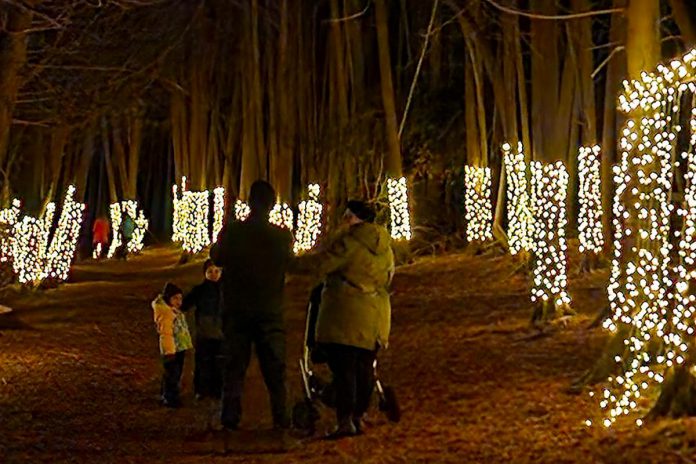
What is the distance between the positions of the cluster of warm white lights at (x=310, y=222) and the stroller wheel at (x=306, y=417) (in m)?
21.7

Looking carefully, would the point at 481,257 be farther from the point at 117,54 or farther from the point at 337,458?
the point at 337,458

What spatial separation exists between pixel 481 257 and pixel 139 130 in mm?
31260

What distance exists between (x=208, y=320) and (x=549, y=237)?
18.7 ft

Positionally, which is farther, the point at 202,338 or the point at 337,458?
the point at 202,338

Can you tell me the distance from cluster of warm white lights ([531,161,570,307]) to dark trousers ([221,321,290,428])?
7.07m

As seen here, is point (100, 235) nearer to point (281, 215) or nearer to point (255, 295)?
point (281, 215)

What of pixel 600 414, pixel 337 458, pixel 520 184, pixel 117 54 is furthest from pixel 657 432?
pixel 117 54

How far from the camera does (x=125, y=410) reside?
11102 millimetres

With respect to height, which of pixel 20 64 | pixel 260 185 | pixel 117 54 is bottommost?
pixel 260 185

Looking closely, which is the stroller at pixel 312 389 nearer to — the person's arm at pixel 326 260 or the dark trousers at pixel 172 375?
the person's arm at pixel 326 260

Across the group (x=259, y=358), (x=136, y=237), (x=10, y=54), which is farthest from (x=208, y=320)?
(x=136, y=237)

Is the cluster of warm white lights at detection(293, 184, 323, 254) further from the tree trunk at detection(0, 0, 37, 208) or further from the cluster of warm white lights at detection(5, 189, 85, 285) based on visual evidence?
the tree trunk at detection(0, 0, 37, 208)

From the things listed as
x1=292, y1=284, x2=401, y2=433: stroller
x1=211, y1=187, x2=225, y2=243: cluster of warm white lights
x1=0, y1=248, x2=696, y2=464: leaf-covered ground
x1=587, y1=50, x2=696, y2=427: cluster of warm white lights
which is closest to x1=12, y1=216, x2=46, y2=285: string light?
x1=0, y1=248, x2=696, y2=464: leaf-covered ground

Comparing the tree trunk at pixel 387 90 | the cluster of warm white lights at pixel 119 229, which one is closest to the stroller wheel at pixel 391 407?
the tree trunk at pixel 387 90
